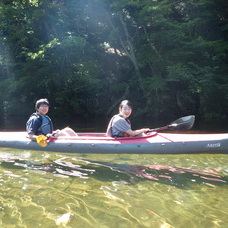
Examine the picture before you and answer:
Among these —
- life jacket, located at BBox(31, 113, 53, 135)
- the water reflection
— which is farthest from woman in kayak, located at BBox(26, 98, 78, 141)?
the water reflection

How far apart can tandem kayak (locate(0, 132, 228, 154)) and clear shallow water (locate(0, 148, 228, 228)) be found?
142mm

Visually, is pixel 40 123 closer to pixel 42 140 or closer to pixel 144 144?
pixel 42 140

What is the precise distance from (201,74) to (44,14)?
7.72 m

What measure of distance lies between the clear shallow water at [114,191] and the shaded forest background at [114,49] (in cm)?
815

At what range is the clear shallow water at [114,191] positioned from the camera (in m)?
2.49

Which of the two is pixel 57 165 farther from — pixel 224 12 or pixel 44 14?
pixel 224 12

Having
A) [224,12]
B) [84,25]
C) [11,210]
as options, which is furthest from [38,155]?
[224,12]

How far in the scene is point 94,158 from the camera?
4.89 metres

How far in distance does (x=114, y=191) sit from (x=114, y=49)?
1297 centimetres

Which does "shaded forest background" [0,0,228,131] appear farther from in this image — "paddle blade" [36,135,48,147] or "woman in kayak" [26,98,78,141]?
"paddle blade" [36,135,48,147]

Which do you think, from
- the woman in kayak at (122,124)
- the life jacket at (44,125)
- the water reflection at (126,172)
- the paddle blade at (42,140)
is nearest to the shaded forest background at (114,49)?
the life jacket at (44,125)

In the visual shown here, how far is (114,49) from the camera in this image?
15.4 m

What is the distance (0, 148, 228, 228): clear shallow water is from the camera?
2.49m

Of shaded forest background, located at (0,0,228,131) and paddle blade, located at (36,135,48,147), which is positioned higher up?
shaded forest background, located at (0,0,228,131)
